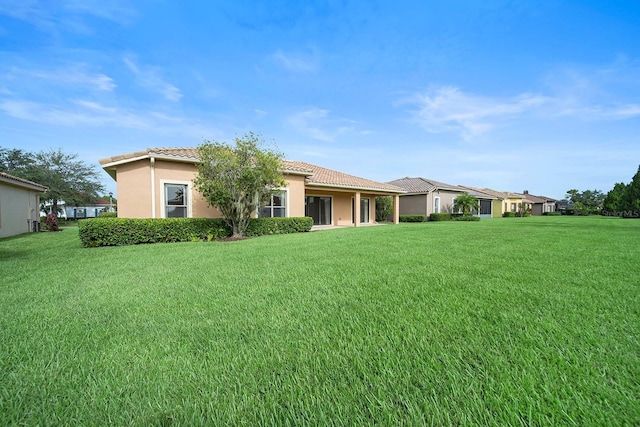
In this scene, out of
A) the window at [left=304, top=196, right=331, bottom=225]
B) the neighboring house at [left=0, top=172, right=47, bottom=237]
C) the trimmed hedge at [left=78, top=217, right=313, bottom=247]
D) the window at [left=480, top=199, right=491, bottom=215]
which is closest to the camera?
the trimmed hedge at [left=78, top=217, right=313, bottom=247]

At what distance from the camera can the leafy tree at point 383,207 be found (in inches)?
1091

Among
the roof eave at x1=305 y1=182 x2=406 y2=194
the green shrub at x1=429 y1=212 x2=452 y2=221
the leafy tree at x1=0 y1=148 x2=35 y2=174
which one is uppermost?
the leafy tree at x1=0 y1=148 x2=35 y2=174

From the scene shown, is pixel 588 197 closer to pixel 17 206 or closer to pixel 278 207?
pixel 278 207

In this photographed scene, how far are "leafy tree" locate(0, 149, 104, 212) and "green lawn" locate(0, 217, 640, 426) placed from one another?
36884 mm

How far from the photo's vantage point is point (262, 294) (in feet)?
12.3

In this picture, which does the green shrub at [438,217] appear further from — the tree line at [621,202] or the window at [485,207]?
the tree line at [621,202]

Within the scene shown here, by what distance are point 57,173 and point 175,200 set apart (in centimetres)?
3197

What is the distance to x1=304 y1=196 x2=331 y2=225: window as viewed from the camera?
2042cm

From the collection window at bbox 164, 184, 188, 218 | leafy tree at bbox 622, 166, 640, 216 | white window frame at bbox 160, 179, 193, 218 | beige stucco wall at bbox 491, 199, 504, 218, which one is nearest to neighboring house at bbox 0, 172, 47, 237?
white window frame at bbox 160, 179, 193, 218

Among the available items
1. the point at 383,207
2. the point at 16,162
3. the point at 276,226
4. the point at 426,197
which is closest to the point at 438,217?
the point at 426,197

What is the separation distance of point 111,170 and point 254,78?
28.8 feet

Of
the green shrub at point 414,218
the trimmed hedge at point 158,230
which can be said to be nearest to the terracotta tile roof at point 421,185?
the green shrub at point 414,218

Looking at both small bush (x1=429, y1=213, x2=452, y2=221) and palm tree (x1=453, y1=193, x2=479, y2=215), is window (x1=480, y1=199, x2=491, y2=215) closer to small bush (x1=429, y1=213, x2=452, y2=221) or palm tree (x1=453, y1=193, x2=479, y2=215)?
palm tree (x1=453, y1=193, x2=479, y2=215)

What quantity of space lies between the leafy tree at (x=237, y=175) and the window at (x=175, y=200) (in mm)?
1519
